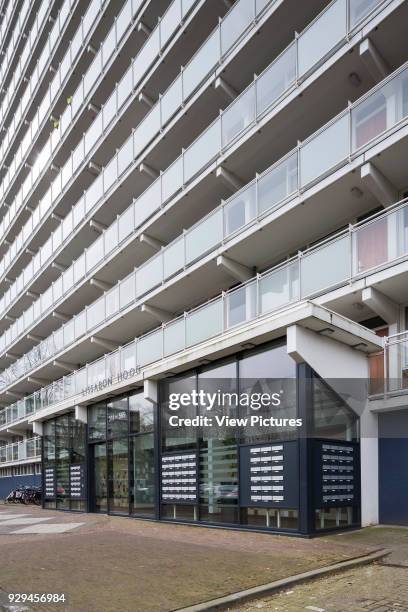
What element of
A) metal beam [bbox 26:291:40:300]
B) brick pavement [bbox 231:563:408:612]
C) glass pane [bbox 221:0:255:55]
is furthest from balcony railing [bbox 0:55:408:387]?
metal beam [bbox 26:291:40:300]

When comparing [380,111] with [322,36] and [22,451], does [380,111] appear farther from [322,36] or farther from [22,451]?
[22,451]

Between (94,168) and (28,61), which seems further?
(28,61)

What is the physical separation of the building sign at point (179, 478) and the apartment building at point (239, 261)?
55 mm

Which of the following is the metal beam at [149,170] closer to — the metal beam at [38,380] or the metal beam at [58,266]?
the metal beam at [58,266]

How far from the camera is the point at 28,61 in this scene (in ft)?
131

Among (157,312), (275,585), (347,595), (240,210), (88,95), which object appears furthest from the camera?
(88,95)

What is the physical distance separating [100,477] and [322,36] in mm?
14796

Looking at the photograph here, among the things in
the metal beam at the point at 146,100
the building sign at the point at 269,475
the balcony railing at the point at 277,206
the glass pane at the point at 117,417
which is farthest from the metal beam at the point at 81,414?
the metal beam at the point at 146,100

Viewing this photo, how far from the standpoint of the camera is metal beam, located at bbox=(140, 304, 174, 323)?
21797mm

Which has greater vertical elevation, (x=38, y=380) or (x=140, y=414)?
(x=140, y=414)

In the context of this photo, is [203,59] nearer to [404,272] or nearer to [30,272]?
[404,272]

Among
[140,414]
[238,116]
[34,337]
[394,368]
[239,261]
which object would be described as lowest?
[140,414]

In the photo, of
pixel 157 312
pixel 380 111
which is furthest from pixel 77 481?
pixel 380 111

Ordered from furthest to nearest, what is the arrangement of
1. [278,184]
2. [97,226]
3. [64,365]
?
[64,365] → [97,226] → [278,184]
